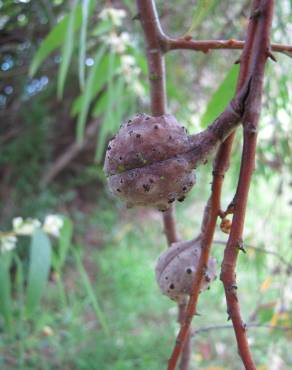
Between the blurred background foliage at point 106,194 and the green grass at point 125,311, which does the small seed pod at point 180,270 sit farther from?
the green grass at point 125,311

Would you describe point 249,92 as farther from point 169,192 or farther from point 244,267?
point 244,267

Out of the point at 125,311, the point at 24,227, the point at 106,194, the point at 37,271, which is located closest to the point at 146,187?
the point at 37,271

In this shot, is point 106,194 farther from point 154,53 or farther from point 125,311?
point 154,53

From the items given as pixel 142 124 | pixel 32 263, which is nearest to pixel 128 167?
pixel 142 124

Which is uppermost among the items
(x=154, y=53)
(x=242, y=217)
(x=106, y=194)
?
(x=106, y=194)

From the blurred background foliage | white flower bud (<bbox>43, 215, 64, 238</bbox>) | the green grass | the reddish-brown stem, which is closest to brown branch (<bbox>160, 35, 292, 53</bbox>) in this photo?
the reddish-brown stem

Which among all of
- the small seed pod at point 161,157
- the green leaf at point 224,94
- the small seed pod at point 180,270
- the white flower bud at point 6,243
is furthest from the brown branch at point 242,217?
the white flower bud at point 6,243
